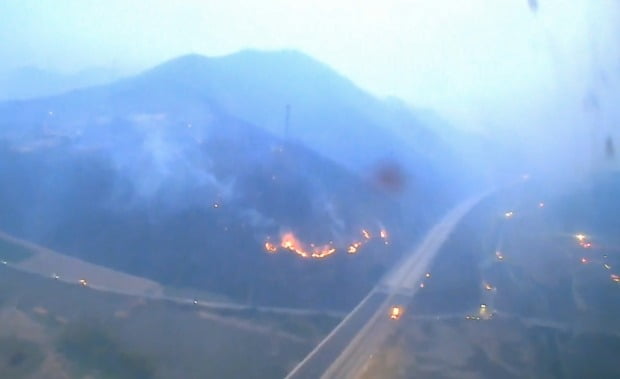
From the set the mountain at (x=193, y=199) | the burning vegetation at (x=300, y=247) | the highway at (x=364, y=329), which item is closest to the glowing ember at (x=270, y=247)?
the burning vegetation at (x=300, y=247)

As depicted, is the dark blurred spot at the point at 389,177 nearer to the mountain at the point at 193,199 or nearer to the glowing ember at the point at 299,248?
the mountain at the point at 193,199

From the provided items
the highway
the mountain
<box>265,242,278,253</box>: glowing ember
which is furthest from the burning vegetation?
the highway

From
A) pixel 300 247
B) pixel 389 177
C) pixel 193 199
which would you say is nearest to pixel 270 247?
pixel 300 247

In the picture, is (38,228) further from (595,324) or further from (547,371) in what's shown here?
(595,324)

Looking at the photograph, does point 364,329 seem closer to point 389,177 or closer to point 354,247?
point 354,247

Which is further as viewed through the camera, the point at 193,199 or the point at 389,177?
the point at 389,177
